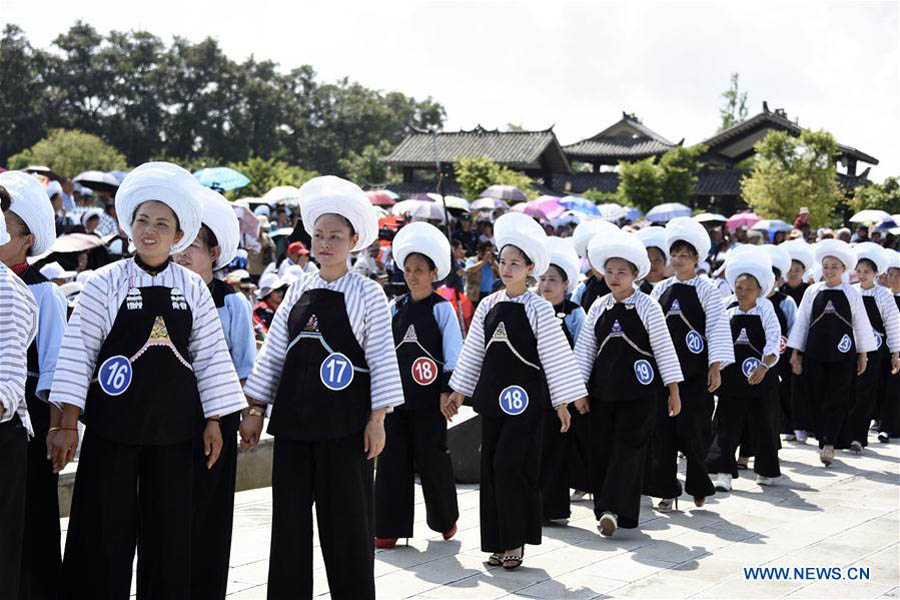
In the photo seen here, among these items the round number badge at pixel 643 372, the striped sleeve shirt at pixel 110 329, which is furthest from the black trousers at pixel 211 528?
the round number badge at pixel 643 372

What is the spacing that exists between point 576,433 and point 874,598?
2609 millimetres

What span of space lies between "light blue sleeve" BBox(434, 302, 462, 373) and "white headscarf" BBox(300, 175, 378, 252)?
187cm

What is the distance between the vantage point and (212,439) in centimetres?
471

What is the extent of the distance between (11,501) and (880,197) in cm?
3481

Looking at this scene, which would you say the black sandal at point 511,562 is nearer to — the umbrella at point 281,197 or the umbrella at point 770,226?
the umbrella at point 281,197

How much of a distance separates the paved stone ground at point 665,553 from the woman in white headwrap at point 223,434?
77 cm

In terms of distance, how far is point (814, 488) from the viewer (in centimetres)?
968

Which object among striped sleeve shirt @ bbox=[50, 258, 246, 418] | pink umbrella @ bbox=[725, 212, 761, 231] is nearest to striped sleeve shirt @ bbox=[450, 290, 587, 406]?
striped sleeve shirt @ bbox=[50, 258, 246, 418]

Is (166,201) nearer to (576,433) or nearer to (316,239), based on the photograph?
(316,239)

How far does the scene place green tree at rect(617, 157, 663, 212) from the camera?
124 ft

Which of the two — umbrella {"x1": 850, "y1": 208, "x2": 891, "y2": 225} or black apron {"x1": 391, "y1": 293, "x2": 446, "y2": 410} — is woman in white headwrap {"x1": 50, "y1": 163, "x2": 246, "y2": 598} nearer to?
black apron {"x1": 391, "y1": 293, "x2": 446, "y2": 410}

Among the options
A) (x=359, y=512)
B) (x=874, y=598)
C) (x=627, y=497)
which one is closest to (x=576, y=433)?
(x=627, y=497)

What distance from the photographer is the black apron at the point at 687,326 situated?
8.71 meters

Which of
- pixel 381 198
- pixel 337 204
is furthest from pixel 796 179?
pixel 337 204
